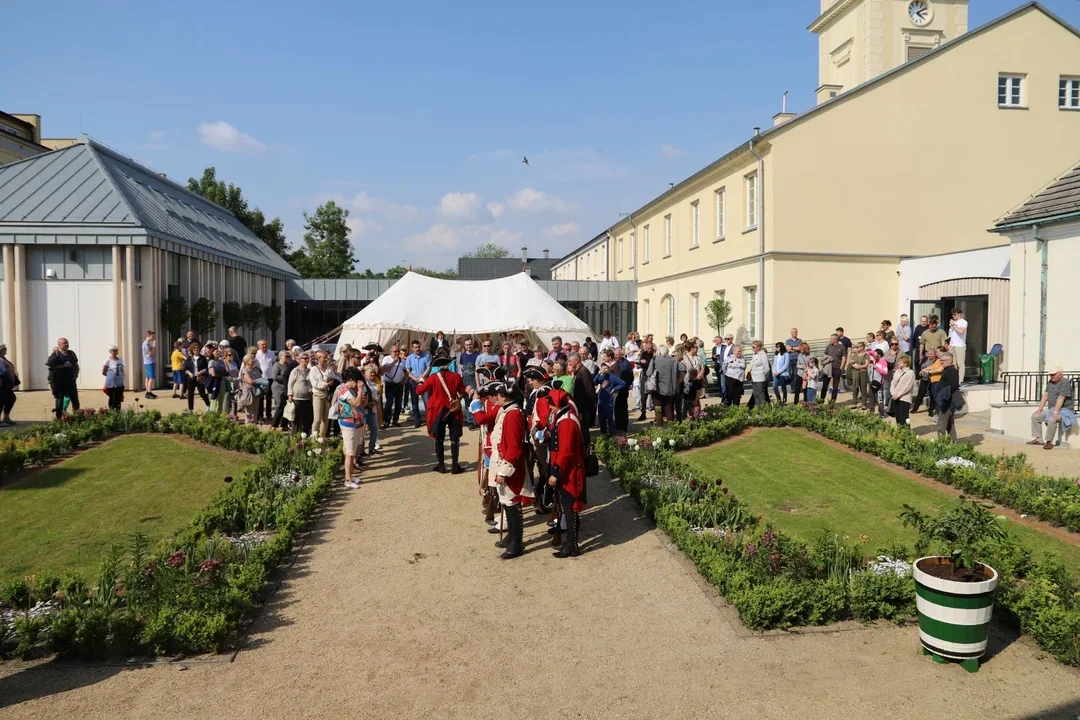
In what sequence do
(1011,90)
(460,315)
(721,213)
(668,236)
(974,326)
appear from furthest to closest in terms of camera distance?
(668,236) < (721,213) < (1011,90) < (460,315) < (974,326)

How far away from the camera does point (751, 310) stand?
23.8 metres

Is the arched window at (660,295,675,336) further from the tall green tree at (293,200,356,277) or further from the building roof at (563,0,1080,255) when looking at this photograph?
the tall green tree at (293,200,356,277)

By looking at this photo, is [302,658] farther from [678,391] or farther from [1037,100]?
[1037,100]

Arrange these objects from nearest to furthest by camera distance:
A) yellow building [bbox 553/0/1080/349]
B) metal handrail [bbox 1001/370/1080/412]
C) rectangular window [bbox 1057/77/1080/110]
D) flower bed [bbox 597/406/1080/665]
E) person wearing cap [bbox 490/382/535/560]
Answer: flower bed [bbox 597/406/1080/665], person wearing cap [bbox 490/382/535/560], metal handrail [bbox 1001/370/1080/412], yellow building [bbox 553/0/1080/349], rectangular window [bbox 1057/77/1080/110]

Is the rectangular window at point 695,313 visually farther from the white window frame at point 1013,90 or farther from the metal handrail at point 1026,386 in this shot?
the metal handrail at point 1026,386

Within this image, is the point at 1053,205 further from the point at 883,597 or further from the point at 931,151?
the point at 883,597

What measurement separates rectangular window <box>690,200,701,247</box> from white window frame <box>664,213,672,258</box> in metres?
2.85

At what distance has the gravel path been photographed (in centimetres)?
486

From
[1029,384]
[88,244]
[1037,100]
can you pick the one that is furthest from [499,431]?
[1037,100]

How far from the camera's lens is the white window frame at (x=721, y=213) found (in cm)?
2545

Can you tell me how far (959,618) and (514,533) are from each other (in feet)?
13.3

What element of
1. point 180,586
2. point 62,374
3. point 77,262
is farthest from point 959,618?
point 77,262

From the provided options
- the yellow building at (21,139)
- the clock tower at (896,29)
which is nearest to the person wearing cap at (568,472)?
the clock tower at (896,29)

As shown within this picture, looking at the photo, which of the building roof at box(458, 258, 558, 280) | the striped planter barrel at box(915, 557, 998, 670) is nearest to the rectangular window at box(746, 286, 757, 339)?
the striped planter barrel at box(915, 557, 998, 670)
